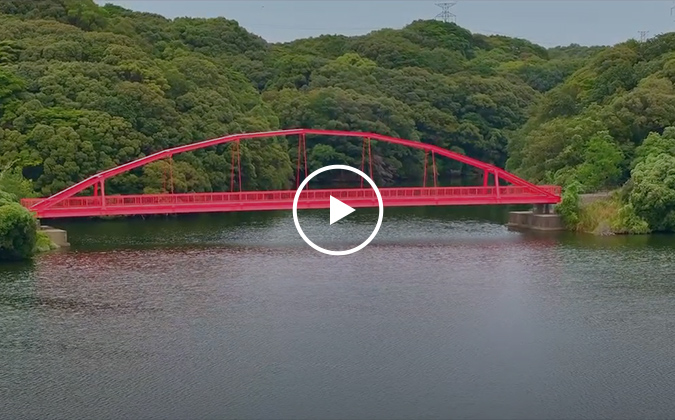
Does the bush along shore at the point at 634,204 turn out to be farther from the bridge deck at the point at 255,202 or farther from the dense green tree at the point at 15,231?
the dense green tree at the point at 15,231

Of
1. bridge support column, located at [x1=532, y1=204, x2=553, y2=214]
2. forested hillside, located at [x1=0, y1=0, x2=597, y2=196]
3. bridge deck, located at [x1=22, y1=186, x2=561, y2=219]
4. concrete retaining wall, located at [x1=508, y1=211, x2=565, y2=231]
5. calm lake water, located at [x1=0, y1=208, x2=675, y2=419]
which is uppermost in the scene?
forested hillside, located at [x1=0, y1=0, x2=597, y2=196]

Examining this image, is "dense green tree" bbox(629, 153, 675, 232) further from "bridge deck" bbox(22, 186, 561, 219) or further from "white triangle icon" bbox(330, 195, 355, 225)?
"white triangle icon" bbox(330, 195, 355, 225)

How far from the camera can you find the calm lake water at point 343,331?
78.5 ft

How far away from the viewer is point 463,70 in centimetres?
11381

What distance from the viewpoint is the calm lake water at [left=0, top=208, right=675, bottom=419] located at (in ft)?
78.5

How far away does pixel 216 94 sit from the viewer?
6850 cm

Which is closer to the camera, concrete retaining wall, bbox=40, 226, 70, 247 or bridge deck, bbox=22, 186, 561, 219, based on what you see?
concrete retaining wall, bbox=40, 226, 70, 247

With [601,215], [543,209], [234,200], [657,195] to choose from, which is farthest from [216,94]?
[657,195]

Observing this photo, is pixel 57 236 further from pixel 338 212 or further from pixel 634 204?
pixel 634 204

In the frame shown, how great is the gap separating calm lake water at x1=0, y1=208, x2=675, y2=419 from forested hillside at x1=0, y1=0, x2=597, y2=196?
518 inches

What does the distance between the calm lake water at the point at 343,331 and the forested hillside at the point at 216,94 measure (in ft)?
43.2

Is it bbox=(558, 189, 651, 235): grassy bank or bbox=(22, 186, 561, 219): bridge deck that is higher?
bbox=(22, 186, 561, 219): bridge deck

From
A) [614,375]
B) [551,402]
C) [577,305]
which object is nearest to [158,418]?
[551,402]

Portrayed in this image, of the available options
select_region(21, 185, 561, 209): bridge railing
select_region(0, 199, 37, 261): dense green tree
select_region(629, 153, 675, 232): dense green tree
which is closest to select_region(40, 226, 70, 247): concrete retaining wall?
select_region(21, 185, 561, 209): bridge railing
